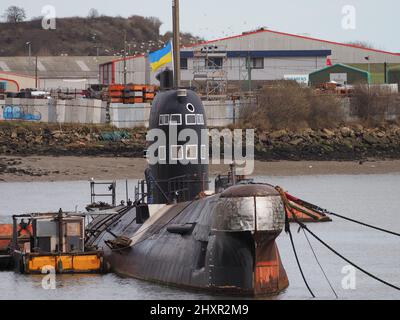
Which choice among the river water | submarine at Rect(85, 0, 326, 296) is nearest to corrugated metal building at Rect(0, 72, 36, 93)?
the river water

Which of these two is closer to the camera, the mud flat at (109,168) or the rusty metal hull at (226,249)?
the rusty metal hull at (226,249)

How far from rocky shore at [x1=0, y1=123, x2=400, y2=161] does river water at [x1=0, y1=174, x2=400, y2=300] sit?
7084mm

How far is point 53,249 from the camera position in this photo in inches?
1355

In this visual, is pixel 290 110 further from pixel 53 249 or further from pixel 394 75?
pixel 53 249

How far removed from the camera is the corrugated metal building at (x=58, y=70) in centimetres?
13450

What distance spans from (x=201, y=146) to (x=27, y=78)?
3633 inches

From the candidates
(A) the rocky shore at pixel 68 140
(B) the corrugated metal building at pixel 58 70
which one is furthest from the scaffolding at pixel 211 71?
(B) the corrugated metal building at pixel 58 70

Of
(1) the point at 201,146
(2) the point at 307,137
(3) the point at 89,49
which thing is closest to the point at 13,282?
(1) the point at 201,146

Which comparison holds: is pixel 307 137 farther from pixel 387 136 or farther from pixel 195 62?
pixel 195 62

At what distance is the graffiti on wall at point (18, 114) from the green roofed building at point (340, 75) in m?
30.2

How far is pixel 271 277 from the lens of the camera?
27.4 meters

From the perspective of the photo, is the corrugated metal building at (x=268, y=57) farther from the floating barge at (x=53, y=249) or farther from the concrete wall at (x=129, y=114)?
the floating barge at (x=53, y=249)

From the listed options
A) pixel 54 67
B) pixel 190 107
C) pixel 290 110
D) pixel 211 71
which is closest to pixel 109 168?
pixel 290 110

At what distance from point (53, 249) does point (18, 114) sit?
176 feet
